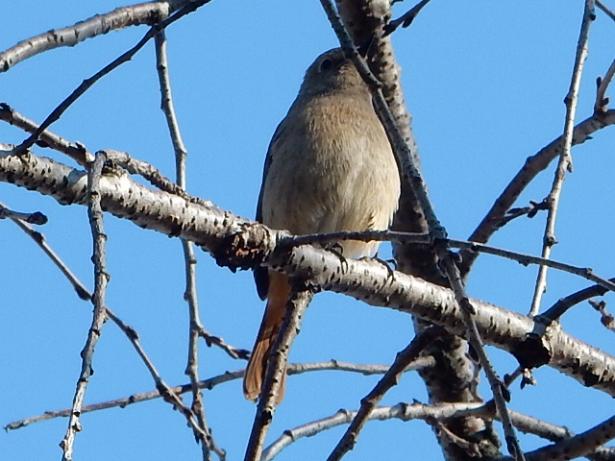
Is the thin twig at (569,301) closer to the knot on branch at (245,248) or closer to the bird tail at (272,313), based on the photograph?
the knot on branch at (245,248)

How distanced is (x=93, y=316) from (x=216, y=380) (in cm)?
195

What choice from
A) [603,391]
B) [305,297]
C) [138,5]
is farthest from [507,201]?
[138,5]

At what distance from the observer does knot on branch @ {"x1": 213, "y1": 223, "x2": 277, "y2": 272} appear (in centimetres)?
329

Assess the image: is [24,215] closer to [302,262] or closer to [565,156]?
[302,262]

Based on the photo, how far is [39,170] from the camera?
113 inches

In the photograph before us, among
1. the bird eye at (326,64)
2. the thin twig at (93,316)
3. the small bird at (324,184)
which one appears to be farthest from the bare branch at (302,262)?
the bird eye at (326,64)

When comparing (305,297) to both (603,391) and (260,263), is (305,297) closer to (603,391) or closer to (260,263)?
(260,263)

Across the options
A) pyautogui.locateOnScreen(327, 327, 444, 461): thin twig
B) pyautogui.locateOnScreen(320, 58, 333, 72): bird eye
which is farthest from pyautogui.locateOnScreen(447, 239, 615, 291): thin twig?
pyautogui.locateOnScreen(320, 58, 333, 72): bird eye

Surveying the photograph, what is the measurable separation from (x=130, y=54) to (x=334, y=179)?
3019 millimetres

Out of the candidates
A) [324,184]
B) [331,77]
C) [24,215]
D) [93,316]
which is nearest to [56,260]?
[24,215]

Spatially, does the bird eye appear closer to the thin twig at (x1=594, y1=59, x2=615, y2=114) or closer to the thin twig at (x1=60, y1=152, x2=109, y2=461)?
the thin twig at (x1=594, y1=59, x2=615, y2=114)

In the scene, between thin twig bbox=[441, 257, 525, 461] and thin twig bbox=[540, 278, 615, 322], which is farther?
thin twig bbox=[540, 278, 615, 322]

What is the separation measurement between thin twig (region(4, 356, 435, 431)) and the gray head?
6.88 feet

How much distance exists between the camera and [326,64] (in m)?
6.60
